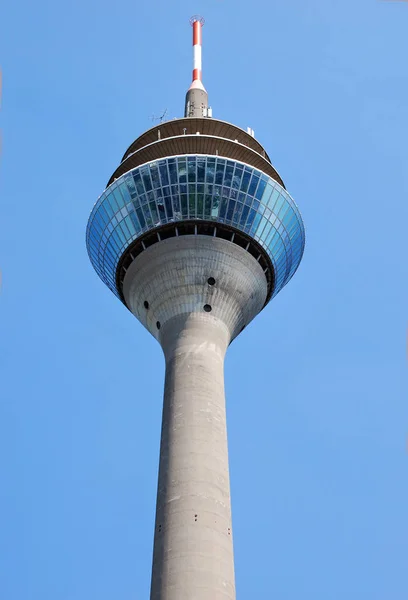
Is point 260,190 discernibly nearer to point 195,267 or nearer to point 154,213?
point 154,213


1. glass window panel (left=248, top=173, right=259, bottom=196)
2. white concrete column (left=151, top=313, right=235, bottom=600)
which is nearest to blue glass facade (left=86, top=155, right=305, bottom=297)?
glass window panel (left=248, top=173, right=259, bottom=196)

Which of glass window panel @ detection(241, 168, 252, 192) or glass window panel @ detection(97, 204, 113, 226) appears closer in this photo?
glass window panel @ detection(241, 168, 252, 192)

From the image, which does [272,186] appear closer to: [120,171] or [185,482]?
[120,171]

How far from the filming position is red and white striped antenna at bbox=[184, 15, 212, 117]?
5944 cm

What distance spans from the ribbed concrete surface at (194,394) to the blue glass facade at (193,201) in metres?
1.80

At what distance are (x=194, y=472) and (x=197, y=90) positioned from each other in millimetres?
31346

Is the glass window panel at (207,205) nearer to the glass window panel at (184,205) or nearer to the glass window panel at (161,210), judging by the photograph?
the glass window panel at (184,205)

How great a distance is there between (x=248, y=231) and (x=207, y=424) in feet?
42.9

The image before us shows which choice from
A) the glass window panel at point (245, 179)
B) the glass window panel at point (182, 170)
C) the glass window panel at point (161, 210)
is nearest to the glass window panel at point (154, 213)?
the glass window panel at point (161, 210)

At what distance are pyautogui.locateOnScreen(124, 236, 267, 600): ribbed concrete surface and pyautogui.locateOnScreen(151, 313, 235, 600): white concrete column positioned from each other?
0.05 m

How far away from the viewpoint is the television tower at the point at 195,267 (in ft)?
131

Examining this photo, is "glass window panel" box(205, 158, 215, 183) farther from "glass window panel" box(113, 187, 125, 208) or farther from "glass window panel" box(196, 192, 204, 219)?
"glass window panel" box(113, 187, 125, 208)

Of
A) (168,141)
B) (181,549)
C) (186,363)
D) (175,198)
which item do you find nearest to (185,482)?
(181,549)

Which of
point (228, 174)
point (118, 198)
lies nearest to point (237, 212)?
point (228, 174)
